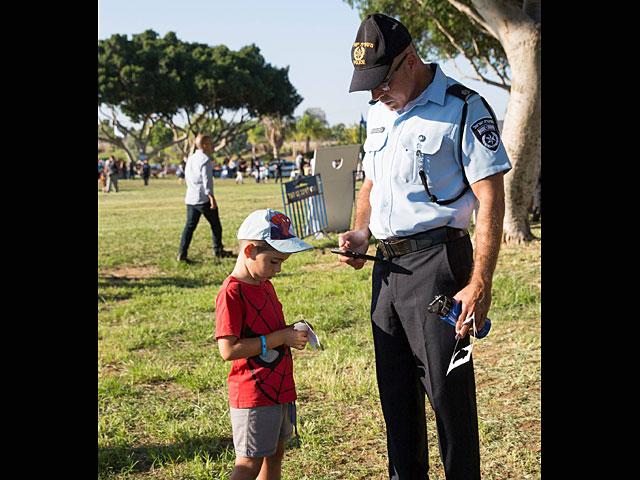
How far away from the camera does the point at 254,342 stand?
8.68 feet

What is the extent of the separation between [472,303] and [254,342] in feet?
3.03

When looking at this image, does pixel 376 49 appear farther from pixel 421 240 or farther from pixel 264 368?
pixel 264 368

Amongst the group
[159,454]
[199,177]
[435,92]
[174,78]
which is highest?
[174,78]

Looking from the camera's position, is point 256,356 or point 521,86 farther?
point 521,86

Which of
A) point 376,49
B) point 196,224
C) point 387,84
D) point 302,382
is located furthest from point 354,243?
point 196,224

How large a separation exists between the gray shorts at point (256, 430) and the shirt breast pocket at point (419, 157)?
116cm

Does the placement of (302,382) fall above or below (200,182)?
below

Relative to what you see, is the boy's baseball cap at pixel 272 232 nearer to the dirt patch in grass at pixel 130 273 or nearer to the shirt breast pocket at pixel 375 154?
the shirt breast pocket at pixel 375 154

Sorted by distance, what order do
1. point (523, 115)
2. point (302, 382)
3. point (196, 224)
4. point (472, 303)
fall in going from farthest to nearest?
point (196, 224) < point (523, 115) < point (302, 382) < point (472, 303)

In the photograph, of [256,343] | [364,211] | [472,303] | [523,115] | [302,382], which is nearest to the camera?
[472,303]

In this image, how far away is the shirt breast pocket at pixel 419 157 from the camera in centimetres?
252

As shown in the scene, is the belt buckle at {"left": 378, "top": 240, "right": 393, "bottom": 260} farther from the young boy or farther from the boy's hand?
the boy's hand
